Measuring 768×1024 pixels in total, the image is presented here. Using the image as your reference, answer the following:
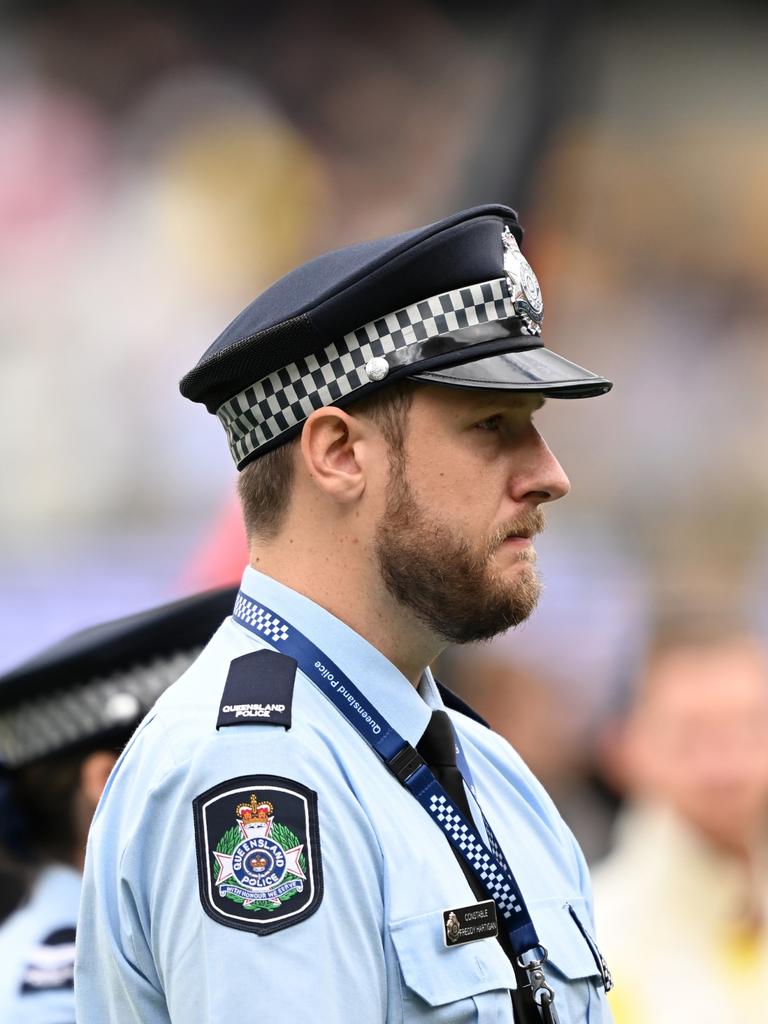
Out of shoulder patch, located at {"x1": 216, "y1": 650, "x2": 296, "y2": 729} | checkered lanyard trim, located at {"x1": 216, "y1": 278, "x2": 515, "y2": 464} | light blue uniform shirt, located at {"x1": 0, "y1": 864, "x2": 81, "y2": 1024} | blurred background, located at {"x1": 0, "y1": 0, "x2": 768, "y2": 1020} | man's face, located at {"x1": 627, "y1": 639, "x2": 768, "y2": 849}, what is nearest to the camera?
shoulder patch, located at {"x1": 216, "y1": 650, "x2": 296, "y2": 729}

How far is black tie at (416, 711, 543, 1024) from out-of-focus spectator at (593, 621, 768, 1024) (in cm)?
304

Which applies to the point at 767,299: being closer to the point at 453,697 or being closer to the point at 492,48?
the point at 492,48

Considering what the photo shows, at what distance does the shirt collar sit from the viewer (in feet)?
5.41

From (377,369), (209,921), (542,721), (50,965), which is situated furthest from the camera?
(542,721)

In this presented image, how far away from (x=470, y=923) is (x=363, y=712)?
0.26 m

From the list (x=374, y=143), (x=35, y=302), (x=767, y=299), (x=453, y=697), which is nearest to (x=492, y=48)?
(x=374, y=143)

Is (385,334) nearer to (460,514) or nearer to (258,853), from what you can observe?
(460,514)

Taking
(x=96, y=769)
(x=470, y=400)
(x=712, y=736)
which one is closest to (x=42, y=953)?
(x=96, y=769)

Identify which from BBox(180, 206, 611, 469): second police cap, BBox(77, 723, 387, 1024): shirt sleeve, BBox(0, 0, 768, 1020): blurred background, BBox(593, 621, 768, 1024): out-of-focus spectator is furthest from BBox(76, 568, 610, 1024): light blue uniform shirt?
BBox(593, 621, 768, 1024): out-of-focus spectator

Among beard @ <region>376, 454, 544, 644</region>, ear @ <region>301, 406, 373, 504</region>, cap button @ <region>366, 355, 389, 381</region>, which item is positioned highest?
cap button @ <region>366, 355, 389, 381</region>

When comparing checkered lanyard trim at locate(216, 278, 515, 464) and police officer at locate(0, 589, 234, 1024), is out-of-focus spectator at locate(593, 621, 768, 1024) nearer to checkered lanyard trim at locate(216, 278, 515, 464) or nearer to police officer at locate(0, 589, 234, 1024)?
police officer at locate(0, 589, 234, 1024)

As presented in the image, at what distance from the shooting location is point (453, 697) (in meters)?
1.98

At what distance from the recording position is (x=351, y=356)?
1.68 metres

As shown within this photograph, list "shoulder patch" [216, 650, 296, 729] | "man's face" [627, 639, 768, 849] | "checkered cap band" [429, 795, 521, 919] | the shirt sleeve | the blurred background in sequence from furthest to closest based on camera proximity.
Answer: "man's face" [627, 639, 768, 849] → the blurred background → "checkered cap band" [429, 795, 521, 919] → "shoulder patch" [216, 650, 296, 729] → the shirt sleeve
